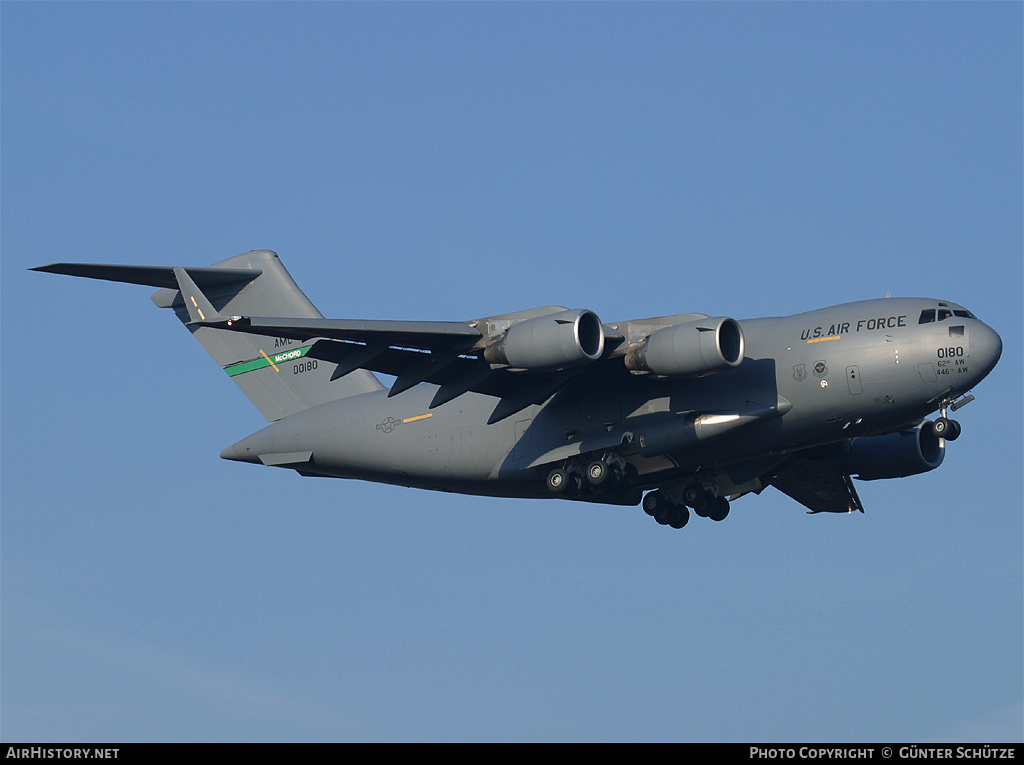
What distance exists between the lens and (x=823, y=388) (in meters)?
20.2

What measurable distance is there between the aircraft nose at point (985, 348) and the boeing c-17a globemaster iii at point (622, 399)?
0.09 ft

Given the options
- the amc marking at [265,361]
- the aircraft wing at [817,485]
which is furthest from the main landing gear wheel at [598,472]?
the amc marking at [265,361]

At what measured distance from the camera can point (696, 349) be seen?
778 inches

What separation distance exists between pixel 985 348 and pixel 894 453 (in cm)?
459

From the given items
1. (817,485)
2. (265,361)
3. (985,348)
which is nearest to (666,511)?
(817,485)

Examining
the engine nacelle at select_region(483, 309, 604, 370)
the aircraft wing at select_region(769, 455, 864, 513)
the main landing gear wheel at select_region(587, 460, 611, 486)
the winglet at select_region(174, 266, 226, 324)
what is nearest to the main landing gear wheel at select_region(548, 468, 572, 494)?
the main landing gear wheel at select_region(587, 460, 611, 486)

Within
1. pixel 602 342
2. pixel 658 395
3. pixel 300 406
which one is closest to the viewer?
pixel 602 342

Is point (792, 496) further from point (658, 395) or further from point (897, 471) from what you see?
point (658, 395)

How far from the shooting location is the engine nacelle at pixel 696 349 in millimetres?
19734

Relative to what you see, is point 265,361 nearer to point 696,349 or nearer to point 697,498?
point 697,498

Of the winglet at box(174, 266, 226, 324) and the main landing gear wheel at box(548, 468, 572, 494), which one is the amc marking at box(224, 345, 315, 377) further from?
the main landing gear wheel at box(548, 468, 572, 494)

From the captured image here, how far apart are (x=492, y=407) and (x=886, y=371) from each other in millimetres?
6152
